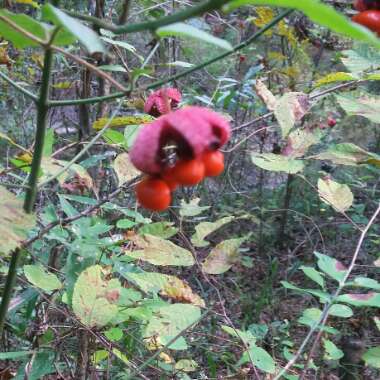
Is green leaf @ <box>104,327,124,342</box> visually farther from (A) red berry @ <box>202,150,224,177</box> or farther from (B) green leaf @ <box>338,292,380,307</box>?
(A) red berry @ <box>202,150,224,177</box>

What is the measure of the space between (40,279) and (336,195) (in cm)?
72

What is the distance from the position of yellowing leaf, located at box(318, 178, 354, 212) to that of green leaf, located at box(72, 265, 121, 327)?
545 millimetres

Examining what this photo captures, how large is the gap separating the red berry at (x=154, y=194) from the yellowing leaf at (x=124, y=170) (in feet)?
1.54

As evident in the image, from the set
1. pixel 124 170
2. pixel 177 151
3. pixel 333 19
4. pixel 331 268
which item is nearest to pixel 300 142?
pixel 331 268

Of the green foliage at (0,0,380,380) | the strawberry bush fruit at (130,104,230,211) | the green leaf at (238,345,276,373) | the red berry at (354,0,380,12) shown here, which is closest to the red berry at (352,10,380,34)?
the red berry at (354,0,380,12)

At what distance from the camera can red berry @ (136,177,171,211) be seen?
2.31 feet

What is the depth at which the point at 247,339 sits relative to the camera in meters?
1.35

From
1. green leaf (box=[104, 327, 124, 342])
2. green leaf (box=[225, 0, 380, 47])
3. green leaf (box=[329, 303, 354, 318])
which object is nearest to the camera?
green leaf (box=[225, 0, 380, 47])

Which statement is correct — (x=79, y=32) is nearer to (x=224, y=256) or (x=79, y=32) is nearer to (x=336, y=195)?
(x=224, y=256)

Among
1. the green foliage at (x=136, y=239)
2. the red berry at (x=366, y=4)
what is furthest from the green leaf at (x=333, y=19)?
the red berry at (x=366, y=4)

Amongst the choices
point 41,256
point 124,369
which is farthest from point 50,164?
point 124,369

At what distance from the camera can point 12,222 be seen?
2.60 ft

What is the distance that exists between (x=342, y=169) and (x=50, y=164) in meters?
3.59

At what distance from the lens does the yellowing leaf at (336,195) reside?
1.23 m
